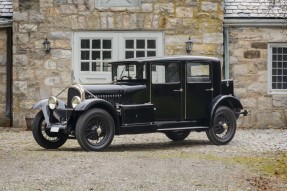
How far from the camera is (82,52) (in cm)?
1802

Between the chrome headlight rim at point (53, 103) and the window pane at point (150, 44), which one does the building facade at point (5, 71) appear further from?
the chrome headlight rim at point (53, 103)

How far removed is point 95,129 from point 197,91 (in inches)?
100

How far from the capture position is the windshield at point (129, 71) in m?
13.0

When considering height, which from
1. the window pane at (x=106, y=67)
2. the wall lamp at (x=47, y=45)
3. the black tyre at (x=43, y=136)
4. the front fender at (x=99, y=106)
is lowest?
the black tyre at (x=43, y=136)

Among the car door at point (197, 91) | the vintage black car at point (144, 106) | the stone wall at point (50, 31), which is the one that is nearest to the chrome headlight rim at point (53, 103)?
the vintage black car at point (144, 106)

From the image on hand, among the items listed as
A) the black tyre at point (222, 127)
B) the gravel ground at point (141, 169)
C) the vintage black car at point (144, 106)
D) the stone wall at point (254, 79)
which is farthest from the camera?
the stone wall at point (254, 79)

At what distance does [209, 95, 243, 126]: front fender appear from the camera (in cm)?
1348

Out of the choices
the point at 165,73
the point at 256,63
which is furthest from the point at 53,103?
the point at 256,63

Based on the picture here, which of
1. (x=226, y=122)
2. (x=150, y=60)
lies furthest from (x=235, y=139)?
(x=150, y=60)

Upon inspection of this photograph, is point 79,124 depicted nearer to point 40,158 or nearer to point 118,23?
point 40,158

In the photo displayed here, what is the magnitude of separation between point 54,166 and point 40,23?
29.9 ft

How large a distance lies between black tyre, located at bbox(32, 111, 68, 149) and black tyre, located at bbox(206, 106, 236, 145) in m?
2.87

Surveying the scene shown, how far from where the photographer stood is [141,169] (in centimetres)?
924

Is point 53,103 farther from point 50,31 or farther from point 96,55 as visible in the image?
point 50,31
